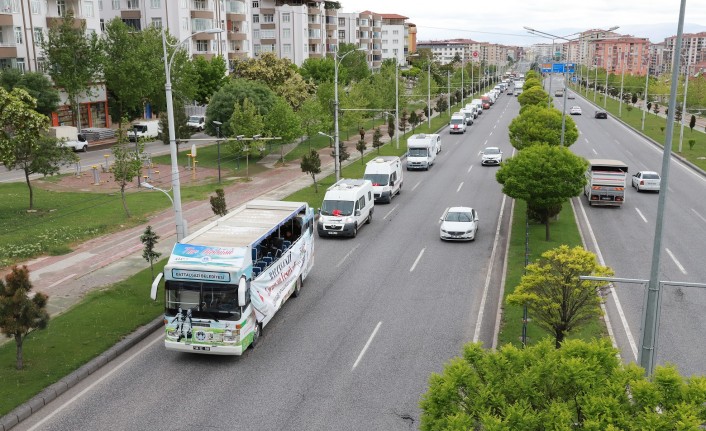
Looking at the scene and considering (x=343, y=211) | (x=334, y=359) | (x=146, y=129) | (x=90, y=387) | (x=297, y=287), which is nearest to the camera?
(x=90, y=387)

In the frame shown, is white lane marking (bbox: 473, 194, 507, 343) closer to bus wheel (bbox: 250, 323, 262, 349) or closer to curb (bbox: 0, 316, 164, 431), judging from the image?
bus wheel (bbox: 250, 323, 262, 349)

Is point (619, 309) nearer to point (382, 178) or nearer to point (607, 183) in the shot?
point (607, 183)

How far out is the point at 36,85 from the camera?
56.3 meters

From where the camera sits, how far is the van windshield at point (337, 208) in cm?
3150

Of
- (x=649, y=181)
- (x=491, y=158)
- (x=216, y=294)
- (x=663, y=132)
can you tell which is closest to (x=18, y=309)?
(x=216, y=294)

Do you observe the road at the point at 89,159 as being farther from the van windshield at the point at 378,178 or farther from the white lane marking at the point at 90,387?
the white lane marking at the point at 90,387

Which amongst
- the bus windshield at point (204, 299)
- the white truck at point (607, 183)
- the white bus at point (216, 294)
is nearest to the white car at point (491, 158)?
the white truck at point (607, 183)

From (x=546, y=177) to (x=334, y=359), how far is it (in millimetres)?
15059

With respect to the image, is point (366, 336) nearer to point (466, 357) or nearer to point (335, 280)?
point (335, 280)

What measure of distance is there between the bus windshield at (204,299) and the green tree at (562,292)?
7403 millimetres

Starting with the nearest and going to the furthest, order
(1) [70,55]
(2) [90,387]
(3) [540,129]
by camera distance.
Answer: (2) [90,387], (3) [540,129], (1) [70,55]

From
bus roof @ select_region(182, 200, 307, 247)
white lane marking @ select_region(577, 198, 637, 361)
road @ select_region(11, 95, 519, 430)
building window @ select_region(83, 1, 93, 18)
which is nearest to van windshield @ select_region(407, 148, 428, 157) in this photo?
white lane marking @ select_region(577, 198, 637, 361)

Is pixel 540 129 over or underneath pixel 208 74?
underneath

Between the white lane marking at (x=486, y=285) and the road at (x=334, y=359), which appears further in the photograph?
the white lane marking at (x=486, y=285)
